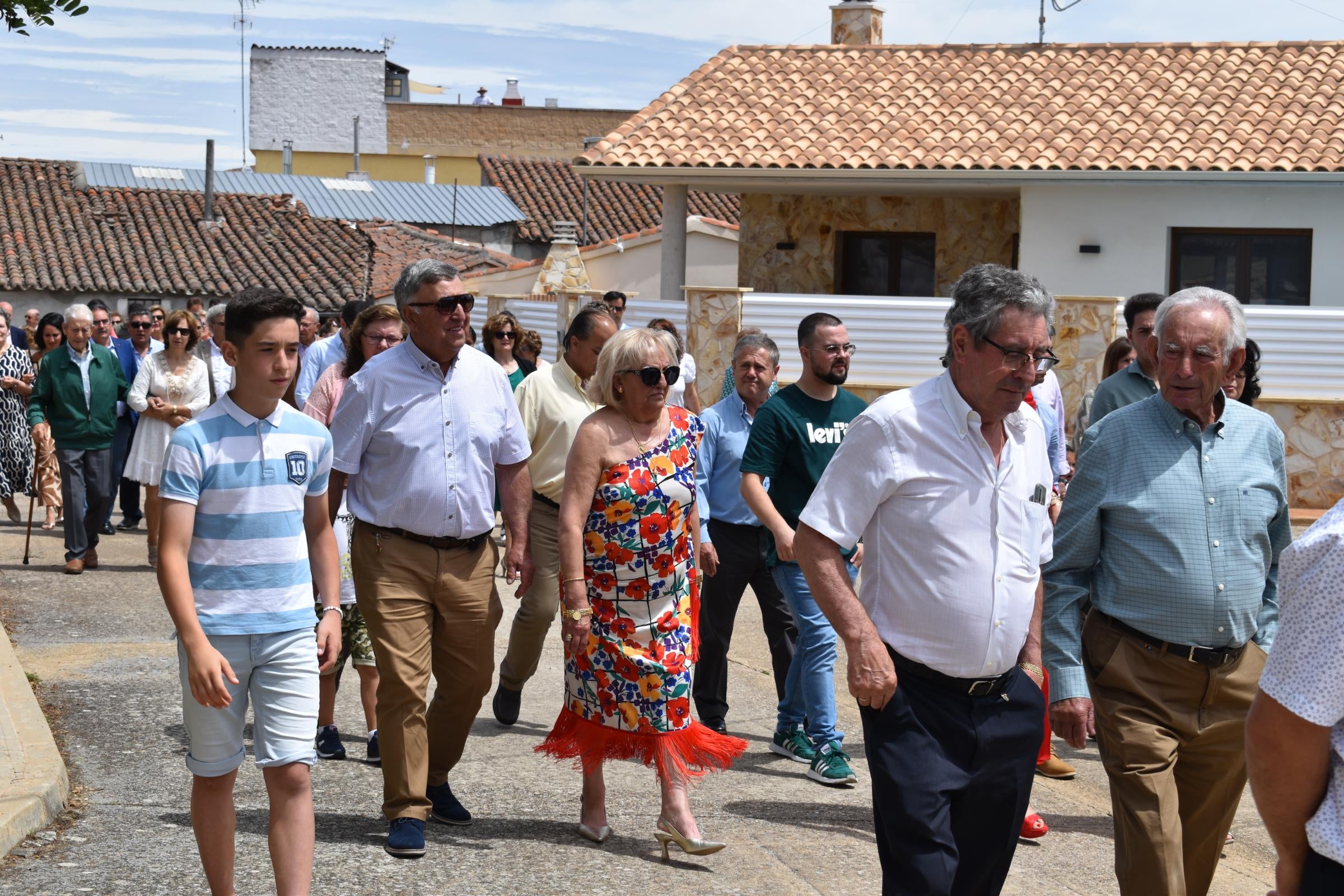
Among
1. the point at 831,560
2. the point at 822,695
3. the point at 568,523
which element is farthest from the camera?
the point at 822,695

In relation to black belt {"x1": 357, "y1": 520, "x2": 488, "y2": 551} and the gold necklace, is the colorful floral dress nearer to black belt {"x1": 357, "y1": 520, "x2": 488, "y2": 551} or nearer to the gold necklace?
the gold necklace

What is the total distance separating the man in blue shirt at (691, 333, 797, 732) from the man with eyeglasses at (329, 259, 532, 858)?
1.68 metres

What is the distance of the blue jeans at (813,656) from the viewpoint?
6.70 m

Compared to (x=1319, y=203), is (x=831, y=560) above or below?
below

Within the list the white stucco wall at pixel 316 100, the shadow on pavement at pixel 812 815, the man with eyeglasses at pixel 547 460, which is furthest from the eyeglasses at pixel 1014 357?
the white stucco wall at pixel 316 100

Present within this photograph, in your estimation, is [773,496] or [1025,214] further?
[1025,214]

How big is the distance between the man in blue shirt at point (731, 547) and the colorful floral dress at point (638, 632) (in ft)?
5.28

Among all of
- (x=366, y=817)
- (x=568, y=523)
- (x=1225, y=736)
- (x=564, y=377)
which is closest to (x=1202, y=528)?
(x=1225, y=736)

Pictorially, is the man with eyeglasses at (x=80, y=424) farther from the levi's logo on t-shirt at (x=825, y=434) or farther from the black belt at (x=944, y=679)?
the black belt at (x=944, y=679)

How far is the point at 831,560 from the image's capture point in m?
3.86

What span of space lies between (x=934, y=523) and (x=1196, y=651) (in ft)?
3.29

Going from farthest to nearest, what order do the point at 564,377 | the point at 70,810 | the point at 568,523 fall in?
the point at 564,377
the point at 70,810
the point at 568,523

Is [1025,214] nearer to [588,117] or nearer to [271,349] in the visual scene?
[271,349]

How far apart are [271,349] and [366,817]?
2.25 m
